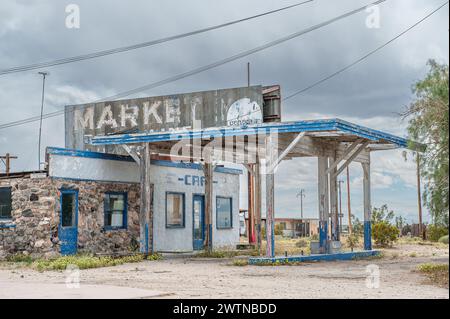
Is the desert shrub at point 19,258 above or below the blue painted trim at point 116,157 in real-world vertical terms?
below

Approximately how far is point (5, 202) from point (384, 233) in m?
17.5

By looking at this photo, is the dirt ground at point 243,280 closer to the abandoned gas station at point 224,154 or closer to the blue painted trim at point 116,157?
the abandoned gas station at point 224,154

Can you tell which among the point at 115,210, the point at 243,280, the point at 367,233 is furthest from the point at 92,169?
the point at 243,280

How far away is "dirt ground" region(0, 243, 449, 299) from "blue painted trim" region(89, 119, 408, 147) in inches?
154

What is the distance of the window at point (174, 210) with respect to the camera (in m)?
27.1

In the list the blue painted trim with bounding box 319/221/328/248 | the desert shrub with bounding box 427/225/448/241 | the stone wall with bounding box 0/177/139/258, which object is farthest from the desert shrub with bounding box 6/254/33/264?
the desert shrub with bounding box 427/225/448/241

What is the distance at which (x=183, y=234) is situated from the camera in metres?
27.6

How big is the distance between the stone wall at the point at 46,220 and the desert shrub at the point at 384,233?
44.0 ft

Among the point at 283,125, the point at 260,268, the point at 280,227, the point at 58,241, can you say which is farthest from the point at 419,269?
the point at 280,227

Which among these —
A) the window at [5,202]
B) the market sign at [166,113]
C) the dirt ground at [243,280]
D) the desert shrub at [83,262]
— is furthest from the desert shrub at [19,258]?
the market sign at [166,113]

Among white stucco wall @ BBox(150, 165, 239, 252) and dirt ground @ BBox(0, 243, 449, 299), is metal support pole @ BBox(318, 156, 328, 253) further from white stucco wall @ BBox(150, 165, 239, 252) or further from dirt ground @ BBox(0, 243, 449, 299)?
white stucco wall @ BBox(150, 165, 239, 252)

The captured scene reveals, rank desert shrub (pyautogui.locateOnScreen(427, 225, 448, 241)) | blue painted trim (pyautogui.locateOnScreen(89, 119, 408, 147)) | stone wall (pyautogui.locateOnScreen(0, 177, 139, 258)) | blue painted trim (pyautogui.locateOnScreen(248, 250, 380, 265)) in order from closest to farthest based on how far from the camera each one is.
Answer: desert shrub (pyautogui.locateOnScreen(427, 225, 448, 241)) → blue painted trim (pyautogui.locateOnScreen(89, 119, 408, 147)) → blue painted trim (pyautogui.locateOnScreen(248, 250, 380, 265)) → stone wall (pyautogui.locateOnScreen(0, 177, 139, 258))

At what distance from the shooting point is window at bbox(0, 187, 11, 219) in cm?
2344
